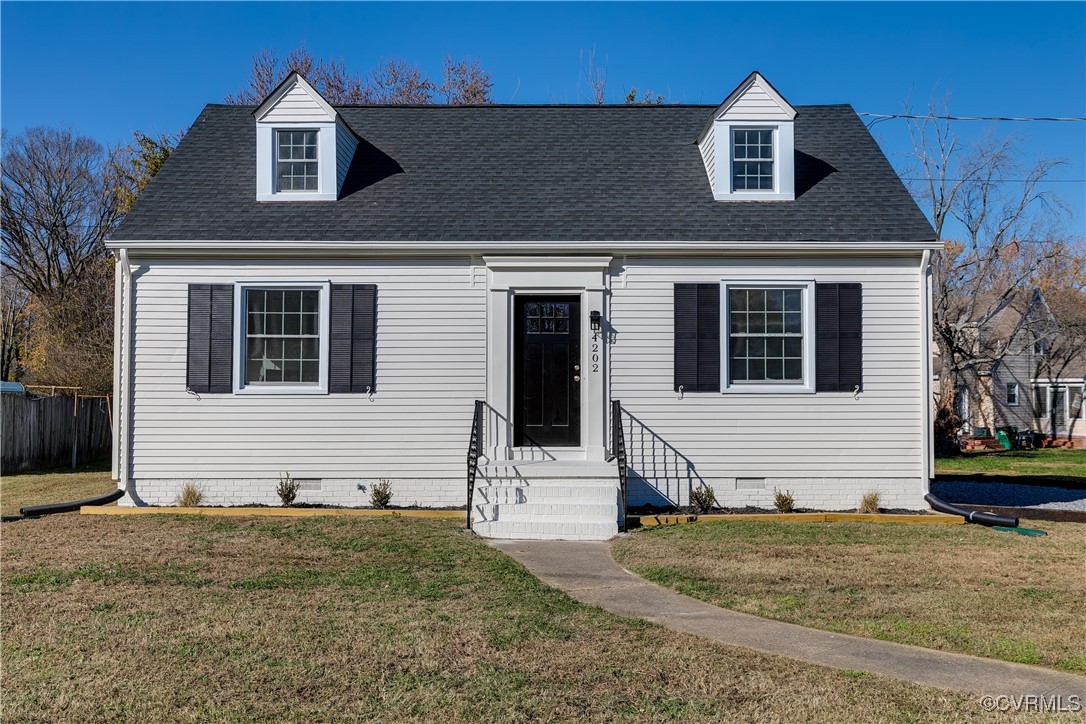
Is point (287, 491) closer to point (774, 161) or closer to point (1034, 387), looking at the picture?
point (774, 161)

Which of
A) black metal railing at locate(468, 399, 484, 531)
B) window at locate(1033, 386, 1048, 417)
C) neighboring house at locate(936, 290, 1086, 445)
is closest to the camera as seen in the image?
black metal railing at locate(468, 399, 484, 531)

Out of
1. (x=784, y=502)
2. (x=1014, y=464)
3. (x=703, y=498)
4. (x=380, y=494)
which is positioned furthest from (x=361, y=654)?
(x=1014, y=464)

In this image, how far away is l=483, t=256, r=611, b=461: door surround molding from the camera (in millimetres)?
11102

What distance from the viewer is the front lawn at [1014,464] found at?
59.0 ft

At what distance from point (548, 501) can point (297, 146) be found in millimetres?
6089

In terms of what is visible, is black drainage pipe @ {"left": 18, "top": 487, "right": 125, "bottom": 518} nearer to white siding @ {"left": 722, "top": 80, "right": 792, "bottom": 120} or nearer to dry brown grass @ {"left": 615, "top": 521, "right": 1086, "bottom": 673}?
dry brown grass @ {"left": 615, "top": 521, "right": 1086, "bottom": 673}

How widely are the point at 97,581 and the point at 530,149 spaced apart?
8703 mm

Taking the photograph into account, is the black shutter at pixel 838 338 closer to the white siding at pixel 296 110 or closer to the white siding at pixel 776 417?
the white siding at pixel 776 417

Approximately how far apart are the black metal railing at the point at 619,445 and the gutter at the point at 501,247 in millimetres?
2018

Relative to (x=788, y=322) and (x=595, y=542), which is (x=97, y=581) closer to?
(x=595, y=542)

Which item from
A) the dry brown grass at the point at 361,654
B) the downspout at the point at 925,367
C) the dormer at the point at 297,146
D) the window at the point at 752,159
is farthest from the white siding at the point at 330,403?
the downspout at the point at 925,367

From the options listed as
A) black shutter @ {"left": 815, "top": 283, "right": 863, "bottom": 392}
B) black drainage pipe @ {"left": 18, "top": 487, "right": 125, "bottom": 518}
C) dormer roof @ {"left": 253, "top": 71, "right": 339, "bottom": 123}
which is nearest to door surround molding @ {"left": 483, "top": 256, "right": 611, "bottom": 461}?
black shutter @ {"left": 815, "top": 283, "right": 863, "bottom": 392}

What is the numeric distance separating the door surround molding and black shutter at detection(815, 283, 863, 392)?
2.71 metres

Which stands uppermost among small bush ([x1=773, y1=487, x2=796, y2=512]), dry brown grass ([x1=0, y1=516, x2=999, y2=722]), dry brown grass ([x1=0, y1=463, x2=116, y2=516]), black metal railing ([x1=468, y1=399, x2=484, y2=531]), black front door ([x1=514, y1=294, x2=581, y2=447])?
black front door ([x1=514, y1=294, x2=581, y2=447])
